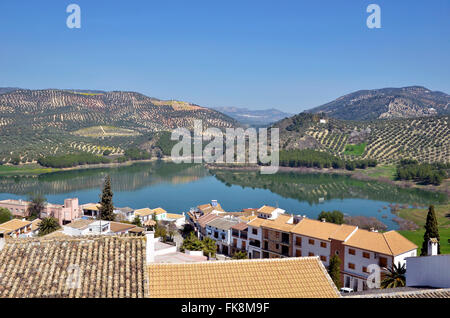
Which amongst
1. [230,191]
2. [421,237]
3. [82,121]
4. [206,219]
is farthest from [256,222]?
[82,121]

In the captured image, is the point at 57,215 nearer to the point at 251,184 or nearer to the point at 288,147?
the point at 251,184

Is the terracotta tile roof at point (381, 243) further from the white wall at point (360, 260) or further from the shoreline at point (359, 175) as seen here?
the shoreline at point (359, 175)

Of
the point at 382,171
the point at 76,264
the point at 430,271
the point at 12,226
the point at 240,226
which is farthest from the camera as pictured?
the point at 382,171

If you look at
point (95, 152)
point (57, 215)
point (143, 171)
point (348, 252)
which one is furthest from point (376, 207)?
point (95, 152)

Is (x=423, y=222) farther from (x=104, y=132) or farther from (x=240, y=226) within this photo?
(x=104, y=132)

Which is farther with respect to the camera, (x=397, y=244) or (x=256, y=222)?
(x=256, y=222)

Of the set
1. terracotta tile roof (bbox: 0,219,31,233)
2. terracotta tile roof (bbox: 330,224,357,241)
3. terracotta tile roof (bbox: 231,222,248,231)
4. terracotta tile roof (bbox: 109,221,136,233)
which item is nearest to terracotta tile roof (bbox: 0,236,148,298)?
terracotta tile roof (bbox: 330,224,357,241)
